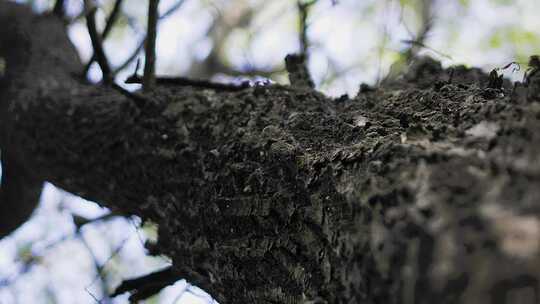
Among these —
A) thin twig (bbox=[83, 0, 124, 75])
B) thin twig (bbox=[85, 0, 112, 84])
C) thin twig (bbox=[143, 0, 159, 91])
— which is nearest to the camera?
thin twig (bbox=[143, 0, 159, 91])

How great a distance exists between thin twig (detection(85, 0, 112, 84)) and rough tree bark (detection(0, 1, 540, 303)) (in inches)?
4.7

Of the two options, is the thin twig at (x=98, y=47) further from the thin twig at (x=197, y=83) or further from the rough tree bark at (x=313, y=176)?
the thin twig at (x=197, y=83)

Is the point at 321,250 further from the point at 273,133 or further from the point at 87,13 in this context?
the point at 87,13

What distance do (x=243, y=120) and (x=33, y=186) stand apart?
1.62 meters

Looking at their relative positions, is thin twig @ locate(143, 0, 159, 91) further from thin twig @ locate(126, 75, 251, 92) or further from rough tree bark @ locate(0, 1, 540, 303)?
thin twig @ locate(126, 75, 251, 92)

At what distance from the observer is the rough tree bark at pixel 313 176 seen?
0.62m

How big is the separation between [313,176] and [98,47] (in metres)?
1.30

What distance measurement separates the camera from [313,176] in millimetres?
1048

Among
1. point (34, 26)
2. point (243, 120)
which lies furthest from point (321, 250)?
point (34, 26)

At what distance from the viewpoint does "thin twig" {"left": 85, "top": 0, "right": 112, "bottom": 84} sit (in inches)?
72.1

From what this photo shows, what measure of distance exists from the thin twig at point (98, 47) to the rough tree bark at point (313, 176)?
118 millimetres

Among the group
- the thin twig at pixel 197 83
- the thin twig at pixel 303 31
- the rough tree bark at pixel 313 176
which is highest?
the thin twig at pixel 303 31

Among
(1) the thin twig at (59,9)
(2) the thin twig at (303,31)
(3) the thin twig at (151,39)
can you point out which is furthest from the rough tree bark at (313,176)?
(2) the thin twig at (303,31)

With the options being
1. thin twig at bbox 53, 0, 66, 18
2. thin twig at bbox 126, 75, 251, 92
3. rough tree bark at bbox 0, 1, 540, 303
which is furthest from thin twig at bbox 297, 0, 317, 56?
thin twig at bbox 53, 0, 66, 18
